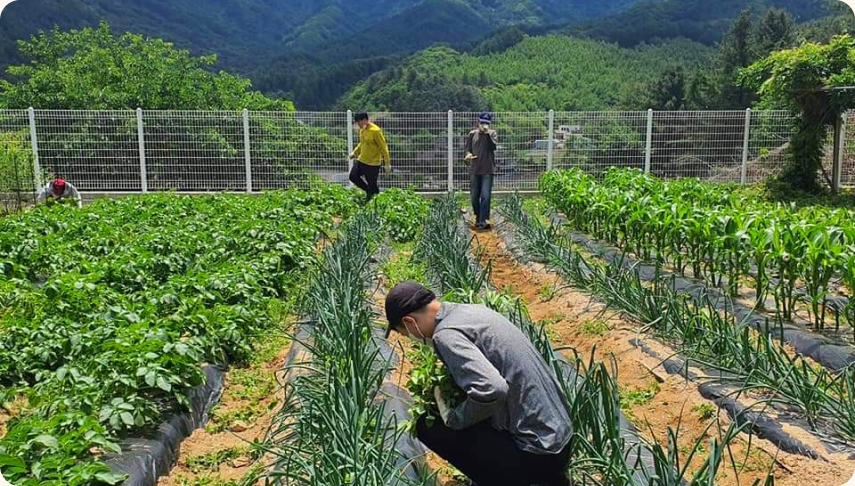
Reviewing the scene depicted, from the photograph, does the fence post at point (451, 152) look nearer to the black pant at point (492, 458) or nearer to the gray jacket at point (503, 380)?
the black pant at point (492, 458)

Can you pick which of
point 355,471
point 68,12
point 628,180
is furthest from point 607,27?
point 355,471

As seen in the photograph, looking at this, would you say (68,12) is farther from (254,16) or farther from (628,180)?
(628,180)

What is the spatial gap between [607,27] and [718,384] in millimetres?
52294

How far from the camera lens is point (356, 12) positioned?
103438 millimetres

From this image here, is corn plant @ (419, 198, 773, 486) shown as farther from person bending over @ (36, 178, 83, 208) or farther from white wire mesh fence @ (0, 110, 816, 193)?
white wire mesh fence @ (0, 110, 816, 193)

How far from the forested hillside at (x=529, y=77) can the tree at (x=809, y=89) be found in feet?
58.5

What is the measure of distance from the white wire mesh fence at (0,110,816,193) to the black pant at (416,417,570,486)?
11717 millimetres

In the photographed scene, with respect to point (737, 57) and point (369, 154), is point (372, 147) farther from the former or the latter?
point (737, 57)

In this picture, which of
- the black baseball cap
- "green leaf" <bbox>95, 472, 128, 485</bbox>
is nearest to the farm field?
"green leaf" <bbox>95, 472, 128, 485</bbox>

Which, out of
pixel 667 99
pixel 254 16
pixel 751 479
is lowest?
pixel 751 479

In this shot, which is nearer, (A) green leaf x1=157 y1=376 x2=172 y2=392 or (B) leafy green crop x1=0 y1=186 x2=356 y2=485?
(B) leafy green crop x1=0 y1=186 x2=356 y2=485

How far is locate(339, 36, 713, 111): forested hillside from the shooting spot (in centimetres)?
3168

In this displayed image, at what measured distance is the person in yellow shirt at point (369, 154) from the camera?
1038cm

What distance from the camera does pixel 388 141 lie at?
1454cm
